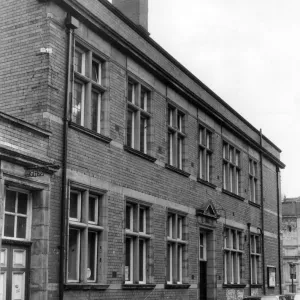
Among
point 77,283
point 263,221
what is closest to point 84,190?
point 77,283

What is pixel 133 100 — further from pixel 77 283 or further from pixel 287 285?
pixel 287 285

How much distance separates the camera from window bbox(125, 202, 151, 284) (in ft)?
51.5

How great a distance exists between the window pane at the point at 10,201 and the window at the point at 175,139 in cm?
742

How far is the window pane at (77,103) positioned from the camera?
45.8ft

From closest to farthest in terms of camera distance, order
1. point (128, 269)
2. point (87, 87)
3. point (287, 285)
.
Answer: point (87, 87) < point (128, 269) < point (287, 285)

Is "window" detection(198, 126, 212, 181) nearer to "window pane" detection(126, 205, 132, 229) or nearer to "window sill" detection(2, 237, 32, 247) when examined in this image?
"window pane" detection(126, 205, 132, 229)

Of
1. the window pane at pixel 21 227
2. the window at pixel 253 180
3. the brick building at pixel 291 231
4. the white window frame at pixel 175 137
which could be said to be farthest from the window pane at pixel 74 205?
the brick building at pixel 291 231

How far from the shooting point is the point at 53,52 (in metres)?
13.1

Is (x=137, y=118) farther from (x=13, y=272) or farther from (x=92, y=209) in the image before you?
(x=13, y=272)

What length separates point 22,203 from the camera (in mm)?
12188

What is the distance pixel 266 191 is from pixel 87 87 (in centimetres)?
1637

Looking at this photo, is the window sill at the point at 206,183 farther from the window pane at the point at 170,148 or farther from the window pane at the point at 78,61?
the window pane at the point at 78,61

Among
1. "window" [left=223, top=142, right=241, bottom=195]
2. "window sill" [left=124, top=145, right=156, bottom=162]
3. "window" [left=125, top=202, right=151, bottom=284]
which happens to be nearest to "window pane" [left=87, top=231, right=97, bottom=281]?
"window" [left=125, top=202, right=151, bottom=284]

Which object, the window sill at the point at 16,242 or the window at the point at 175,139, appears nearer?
the window sill at the point at 16,242
